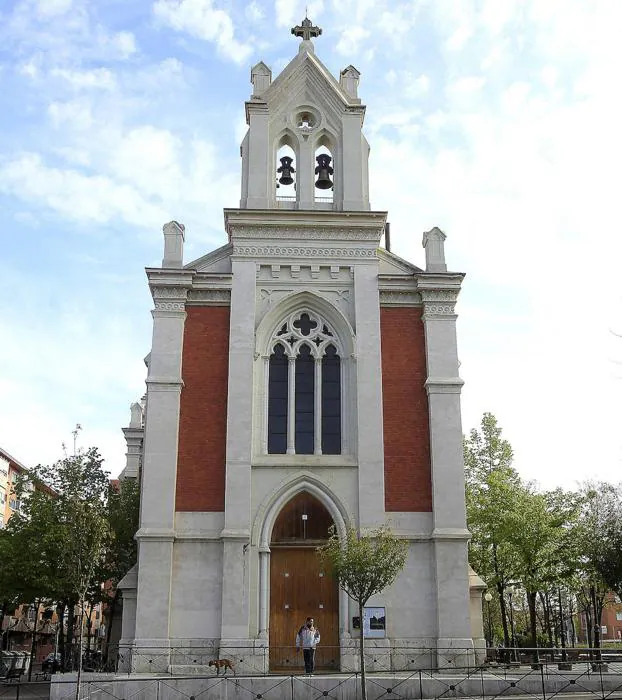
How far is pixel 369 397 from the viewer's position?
2750 cm

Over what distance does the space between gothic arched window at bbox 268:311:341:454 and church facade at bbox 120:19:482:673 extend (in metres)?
0.06

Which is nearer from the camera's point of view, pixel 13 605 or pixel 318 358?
pixel 318 358

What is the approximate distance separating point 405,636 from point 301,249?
13.4 m

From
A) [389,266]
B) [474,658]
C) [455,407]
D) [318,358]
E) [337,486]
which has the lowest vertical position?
[474,658]

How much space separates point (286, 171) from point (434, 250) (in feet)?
20.9

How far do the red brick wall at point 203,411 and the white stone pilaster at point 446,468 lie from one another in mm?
6960

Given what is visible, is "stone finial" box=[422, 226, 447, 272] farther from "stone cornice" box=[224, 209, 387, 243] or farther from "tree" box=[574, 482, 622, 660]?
"tree" box=[574, 482, 622, 660]

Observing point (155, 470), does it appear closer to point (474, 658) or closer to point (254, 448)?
point (254, 448)

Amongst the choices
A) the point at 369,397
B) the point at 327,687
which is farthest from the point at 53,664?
the point at 369,397

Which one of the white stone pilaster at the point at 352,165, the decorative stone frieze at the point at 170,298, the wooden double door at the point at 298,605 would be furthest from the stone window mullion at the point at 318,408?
the white stone pilaster at the point at 352,165

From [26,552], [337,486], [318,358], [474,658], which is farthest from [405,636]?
[26,552]

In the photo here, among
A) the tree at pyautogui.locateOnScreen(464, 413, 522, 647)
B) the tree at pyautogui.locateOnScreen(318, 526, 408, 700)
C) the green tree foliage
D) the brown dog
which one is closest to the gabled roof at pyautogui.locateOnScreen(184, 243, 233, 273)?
the green tree foliage

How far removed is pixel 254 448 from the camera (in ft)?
88.3

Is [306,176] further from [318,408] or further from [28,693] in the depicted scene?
[28,693]
